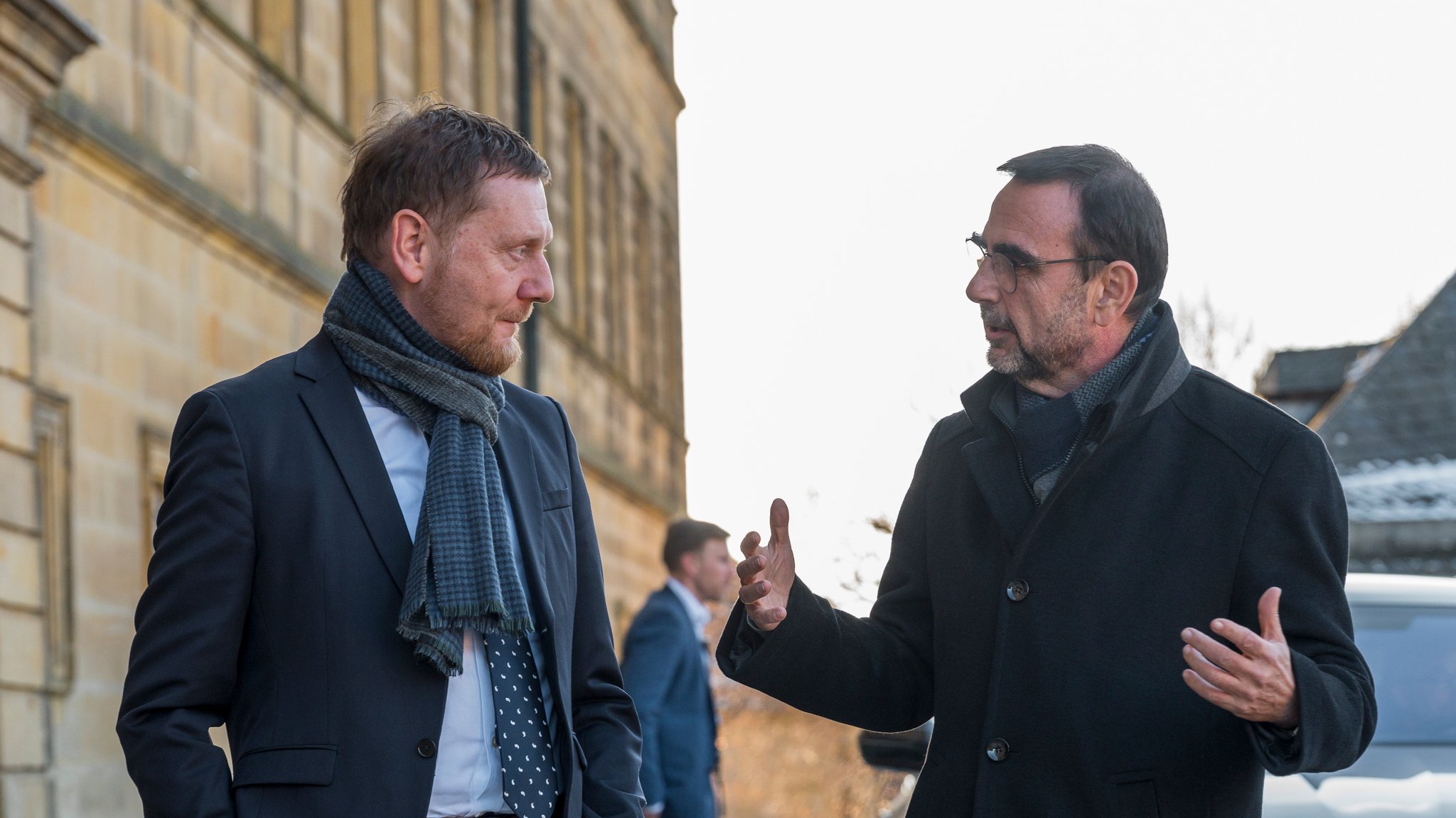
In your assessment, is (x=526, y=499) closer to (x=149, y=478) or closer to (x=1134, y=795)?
(x=1134, y=795)

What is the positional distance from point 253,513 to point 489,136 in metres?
0.84

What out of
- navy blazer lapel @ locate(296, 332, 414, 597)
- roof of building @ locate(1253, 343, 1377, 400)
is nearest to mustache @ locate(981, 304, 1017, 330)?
navy blazer lapel @ locate(296, 332, 414, 597)

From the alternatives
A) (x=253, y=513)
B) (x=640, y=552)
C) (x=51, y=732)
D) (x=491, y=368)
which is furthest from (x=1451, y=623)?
(x=640, y=552)

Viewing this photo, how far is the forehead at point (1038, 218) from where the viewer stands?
12.4ft

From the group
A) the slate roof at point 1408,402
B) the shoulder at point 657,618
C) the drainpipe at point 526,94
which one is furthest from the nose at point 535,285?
the slate roof at point 1408,402

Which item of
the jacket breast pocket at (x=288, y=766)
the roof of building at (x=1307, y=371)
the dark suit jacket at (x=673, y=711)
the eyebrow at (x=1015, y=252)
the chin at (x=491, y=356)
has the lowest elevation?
the dark suit jacket at (x=673, y=711)

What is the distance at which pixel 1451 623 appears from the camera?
20.5 feet

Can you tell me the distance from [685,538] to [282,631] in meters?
5.82

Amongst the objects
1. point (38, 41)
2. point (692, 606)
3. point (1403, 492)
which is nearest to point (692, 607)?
point (692, 606)

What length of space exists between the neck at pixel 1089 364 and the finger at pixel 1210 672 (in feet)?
2.73

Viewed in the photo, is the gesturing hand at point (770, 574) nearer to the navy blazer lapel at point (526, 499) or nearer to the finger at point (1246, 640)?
the navy blazer lapel at point (526, 499)

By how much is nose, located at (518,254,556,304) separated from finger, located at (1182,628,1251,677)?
129cm

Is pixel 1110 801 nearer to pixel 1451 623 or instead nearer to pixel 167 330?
pixel 1451 623

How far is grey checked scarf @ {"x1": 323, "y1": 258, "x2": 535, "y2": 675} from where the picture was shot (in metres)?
3.18
